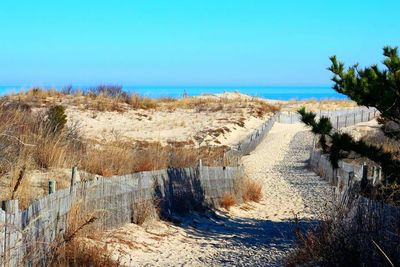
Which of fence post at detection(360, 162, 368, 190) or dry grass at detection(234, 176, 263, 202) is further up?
fence post at detection(360, 162, 368, 190)

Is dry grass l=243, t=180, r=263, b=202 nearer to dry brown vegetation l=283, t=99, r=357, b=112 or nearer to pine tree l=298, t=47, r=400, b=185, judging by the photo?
pine tree l=298, t=47, r=400, b=185

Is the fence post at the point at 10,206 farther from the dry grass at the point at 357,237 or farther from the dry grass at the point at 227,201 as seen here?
the dry grass at the point at 227,201

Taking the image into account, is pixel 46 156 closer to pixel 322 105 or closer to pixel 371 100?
pixel 371 100

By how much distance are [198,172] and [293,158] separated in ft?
63.7

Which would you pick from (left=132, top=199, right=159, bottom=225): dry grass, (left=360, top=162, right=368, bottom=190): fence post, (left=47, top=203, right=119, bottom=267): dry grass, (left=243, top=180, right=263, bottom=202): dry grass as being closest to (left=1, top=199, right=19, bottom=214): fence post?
(left=47, top=203, right=119, bottom=267): dry grass

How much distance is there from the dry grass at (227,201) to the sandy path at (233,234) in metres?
0.26

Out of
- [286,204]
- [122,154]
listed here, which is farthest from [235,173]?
[122,154]

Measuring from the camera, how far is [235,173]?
18266mm

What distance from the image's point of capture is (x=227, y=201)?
1678 centimetres

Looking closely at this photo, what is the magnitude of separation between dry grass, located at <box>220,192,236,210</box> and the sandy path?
0.85 ft

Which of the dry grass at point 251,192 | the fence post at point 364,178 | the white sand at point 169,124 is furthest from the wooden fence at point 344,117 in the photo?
the fence post at point 364,178

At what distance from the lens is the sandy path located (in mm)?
10367

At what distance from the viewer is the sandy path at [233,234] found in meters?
10.4

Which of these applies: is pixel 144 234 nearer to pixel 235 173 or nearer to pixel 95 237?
pixel 95 237
